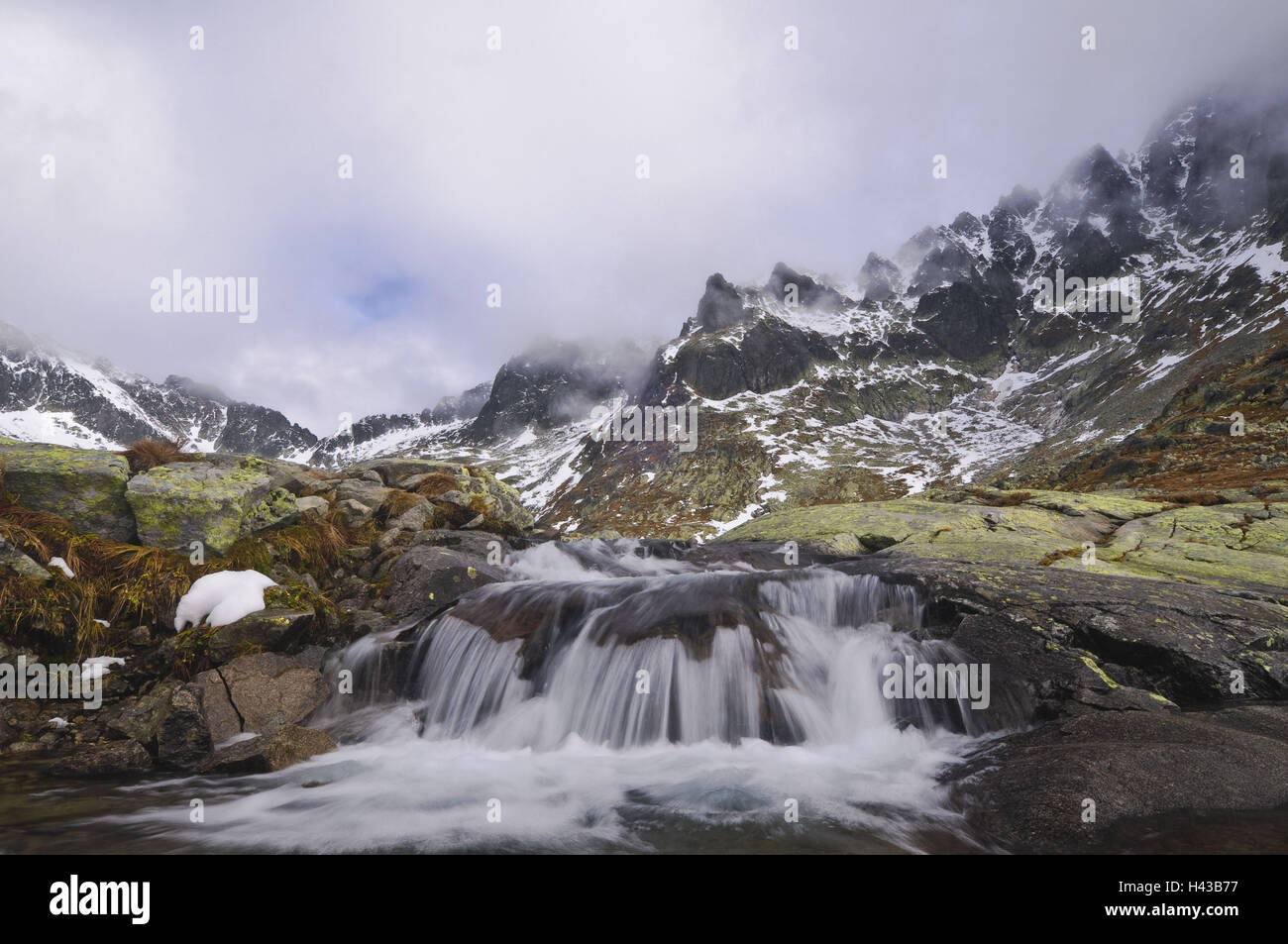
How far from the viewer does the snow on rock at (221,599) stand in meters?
9.84

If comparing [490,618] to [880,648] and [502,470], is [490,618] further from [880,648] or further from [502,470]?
[502,470]

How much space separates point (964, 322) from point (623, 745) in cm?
21153

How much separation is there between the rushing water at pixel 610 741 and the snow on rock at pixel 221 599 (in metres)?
2.19

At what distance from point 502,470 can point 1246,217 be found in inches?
9600

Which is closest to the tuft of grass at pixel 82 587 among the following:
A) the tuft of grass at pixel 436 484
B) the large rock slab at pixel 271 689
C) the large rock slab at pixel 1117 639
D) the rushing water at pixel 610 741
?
the large rock slab at pixel 271 689

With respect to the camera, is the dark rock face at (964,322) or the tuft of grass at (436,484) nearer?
the tuft of grass at (436,484)

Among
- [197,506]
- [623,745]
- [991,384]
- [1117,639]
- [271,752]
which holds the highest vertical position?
[991,384]

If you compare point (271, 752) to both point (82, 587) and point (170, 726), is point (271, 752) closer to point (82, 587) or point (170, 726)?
point (170, 726)

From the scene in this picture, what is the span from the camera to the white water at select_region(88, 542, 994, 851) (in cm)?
617

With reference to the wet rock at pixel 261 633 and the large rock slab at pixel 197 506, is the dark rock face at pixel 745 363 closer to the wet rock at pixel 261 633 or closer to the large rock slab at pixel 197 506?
the large rock slab at pixel 197 506

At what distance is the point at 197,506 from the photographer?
1170cm

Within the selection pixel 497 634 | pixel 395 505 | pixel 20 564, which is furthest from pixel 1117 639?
pixel 395 505
